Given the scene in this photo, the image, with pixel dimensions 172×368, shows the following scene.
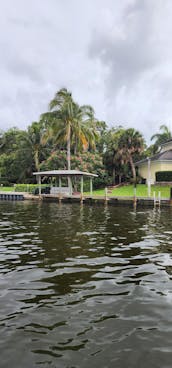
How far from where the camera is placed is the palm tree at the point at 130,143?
37500 mm

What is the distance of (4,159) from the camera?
53.6 meters

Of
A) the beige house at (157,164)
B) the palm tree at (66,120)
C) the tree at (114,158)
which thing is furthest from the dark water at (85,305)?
the tree at (114,158)

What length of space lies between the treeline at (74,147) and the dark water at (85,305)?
26.7 meters

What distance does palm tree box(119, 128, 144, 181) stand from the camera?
37500 mm

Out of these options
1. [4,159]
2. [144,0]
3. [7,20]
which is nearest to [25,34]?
[7,20]

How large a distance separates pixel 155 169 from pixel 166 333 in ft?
115

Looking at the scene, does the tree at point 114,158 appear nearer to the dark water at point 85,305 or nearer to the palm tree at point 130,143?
the palm tree at point 130,143

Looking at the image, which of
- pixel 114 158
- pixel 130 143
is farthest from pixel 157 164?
pixel 114 158

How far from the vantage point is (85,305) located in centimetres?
478

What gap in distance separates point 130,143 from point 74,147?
9.49 m

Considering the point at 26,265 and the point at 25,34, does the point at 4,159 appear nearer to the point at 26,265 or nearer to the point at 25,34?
the point at 25,34

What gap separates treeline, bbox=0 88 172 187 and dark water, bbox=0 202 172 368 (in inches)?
1052

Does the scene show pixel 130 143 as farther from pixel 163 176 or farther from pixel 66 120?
pixel 66 120

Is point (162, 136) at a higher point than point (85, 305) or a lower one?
higher
